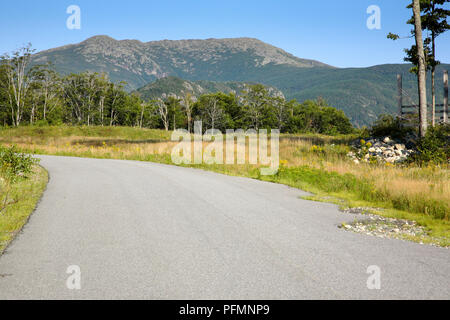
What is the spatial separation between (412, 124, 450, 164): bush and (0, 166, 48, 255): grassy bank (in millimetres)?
16003

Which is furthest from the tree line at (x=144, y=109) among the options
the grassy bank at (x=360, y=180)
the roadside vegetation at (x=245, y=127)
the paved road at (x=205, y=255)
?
the paved road at (x=205, y=255)

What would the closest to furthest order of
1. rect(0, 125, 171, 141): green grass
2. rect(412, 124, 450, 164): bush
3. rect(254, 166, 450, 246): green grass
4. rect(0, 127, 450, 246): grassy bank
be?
1. rect(254, 166, 450, 246): green grass
2. rect(0, 127, 450, 246): grassy bank
3. rect(412, 124, 450, 164): bush
4. rect(0, 125, 171, 141): green grass

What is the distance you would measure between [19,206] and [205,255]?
5.58 metres

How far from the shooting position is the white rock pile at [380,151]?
62.8ft

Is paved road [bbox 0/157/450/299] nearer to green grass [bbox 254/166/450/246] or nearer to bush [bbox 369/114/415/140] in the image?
green grass [bbox 254/166/450/246]

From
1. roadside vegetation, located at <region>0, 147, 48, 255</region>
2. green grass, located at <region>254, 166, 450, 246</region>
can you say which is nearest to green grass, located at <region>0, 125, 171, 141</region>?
roadside vegetation, located at <region>0, 147, 48, 255</region>

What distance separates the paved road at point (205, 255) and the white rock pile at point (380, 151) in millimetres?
11929

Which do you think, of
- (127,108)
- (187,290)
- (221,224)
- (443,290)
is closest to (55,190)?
(221,224)

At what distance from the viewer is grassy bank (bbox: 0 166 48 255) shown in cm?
618

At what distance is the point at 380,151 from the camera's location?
2000 centimetres

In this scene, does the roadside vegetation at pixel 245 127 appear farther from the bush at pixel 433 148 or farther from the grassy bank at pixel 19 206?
the grassy bank at pixel 19 206

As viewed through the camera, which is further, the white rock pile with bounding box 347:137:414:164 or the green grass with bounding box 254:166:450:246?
the white rock pile with bounding box 347:137:414:164
